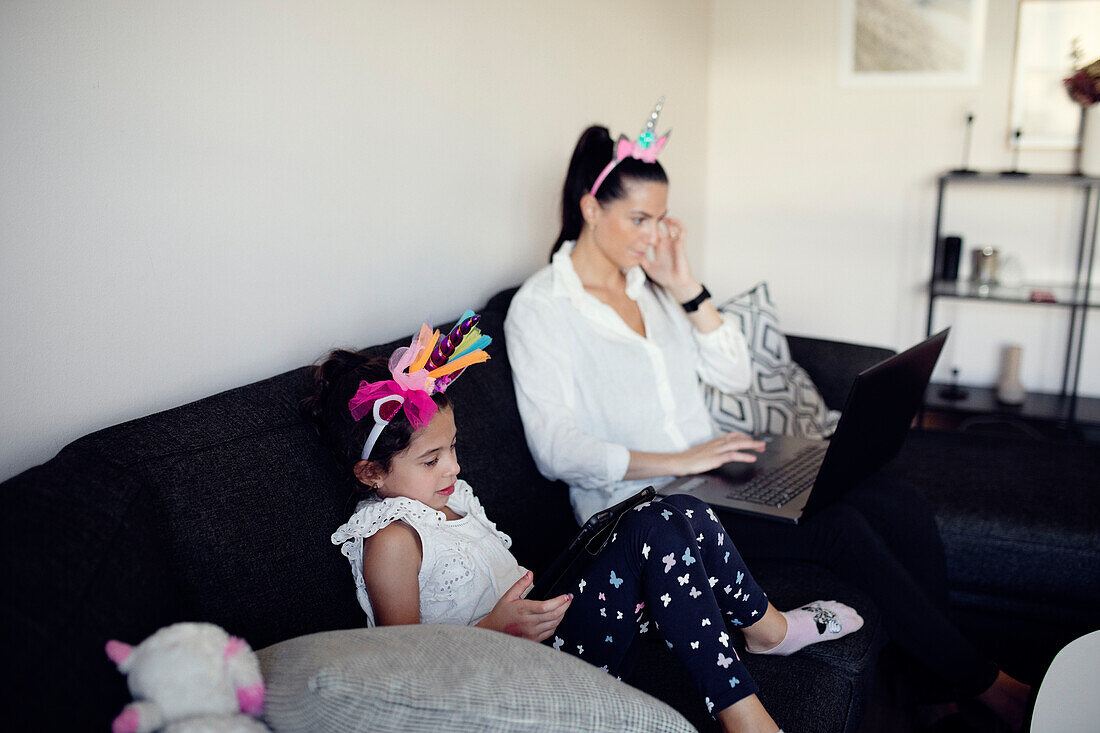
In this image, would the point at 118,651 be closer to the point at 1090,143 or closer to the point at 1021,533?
the point at 1021,533

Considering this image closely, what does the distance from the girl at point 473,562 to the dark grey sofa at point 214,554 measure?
6 cm

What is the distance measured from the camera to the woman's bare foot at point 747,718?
1.26m

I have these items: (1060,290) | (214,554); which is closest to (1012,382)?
(1060,290)

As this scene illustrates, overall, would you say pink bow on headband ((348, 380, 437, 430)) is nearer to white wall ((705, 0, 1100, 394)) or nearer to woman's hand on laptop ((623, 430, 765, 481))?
woman's hand on laptop ((623, 430, 765, 481))

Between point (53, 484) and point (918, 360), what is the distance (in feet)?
4.98

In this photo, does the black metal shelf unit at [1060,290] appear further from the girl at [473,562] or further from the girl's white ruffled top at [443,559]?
the girl's white ruffled top at [443,559]

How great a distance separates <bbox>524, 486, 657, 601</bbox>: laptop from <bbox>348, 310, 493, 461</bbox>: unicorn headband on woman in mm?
295

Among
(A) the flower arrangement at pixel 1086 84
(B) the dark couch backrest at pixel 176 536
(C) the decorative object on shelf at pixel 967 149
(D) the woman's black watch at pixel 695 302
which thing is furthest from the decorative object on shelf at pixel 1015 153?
(B) the dark couch backrest at pixel 176 536

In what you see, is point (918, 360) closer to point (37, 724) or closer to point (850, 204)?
point (37, 724)

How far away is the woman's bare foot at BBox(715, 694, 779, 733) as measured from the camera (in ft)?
4.14

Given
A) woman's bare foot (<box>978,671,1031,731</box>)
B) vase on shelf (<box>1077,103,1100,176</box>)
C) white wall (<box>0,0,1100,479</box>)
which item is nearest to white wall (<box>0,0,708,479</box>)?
white wall (<box>0,0,1100,479</box>)

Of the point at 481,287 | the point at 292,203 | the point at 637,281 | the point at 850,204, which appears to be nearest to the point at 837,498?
the point at 637,281

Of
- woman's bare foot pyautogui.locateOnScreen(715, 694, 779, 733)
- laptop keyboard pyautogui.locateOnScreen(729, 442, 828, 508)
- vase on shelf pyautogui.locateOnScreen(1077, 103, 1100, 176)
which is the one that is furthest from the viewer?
vase on shelf pyautogui.locateOnScreen(1077, 103, 1100, 176)

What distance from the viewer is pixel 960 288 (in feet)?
11.8
